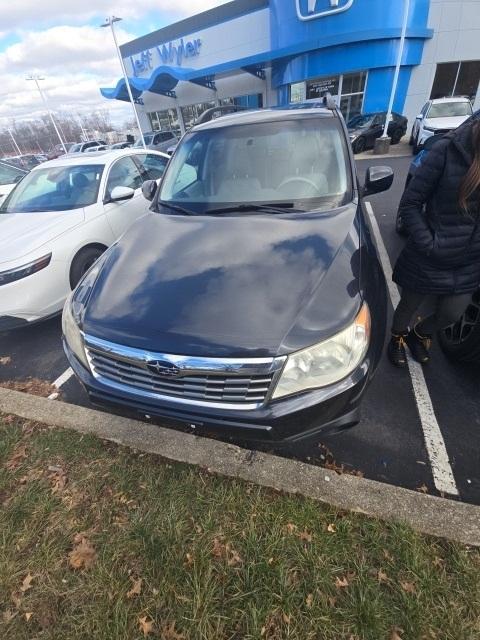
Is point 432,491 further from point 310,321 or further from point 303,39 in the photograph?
point 303,39

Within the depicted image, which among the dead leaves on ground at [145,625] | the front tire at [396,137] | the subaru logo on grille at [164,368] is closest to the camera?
the dead leaves on ground at [145,625]

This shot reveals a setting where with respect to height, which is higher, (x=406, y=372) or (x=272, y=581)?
(x=272, y=581)

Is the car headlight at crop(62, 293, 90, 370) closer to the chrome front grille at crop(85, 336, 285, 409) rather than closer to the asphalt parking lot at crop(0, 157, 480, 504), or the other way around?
the chrome front grille at crop(85, 336, 285, 409)

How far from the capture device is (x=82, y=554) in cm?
176

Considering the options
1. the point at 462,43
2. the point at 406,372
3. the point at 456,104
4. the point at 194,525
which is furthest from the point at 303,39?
the point at 194,525

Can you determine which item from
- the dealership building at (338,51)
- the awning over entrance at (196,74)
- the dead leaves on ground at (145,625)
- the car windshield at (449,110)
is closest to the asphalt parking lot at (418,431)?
the dead leaves on ground at (145,625)

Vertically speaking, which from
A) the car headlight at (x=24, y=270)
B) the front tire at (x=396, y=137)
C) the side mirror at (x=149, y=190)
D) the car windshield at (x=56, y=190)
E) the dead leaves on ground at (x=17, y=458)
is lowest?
the front tire at (x=396, y=137)

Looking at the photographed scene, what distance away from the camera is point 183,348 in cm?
157

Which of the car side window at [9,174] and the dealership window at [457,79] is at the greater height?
the car side window at [9,174]

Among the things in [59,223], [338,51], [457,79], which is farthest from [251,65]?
[59,223]

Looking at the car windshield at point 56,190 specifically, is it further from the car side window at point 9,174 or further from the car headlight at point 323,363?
the car headlight at point 323,363

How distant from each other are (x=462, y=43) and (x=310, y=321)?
78.0 feet

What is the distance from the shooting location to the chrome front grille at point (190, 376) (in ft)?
5.00

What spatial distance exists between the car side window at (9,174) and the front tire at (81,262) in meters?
4.69
